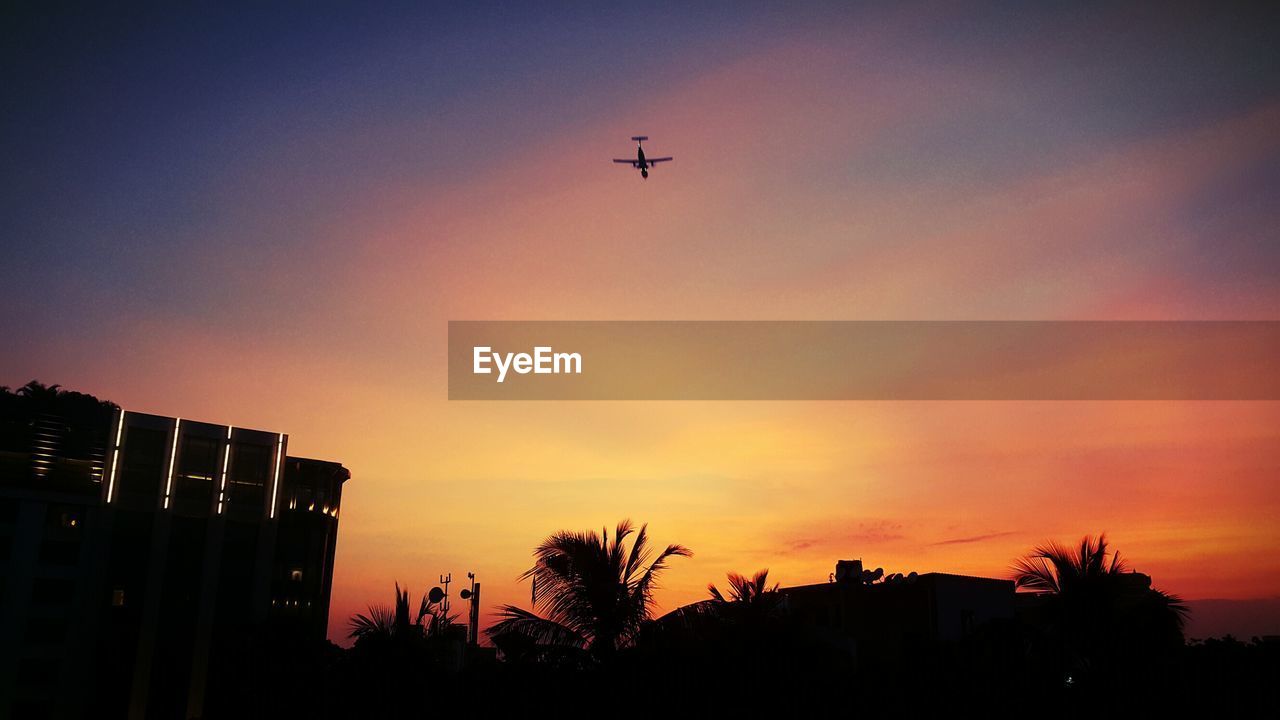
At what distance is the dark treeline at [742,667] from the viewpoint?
47.9 ft

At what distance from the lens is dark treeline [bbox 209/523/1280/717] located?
1459cm

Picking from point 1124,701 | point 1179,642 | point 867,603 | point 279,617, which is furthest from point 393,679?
point 867,603

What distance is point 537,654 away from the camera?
56.5ft

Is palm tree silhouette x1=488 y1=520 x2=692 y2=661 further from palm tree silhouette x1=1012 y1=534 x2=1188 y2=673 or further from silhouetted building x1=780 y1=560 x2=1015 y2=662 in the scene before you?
silhouetted building x1=780 y1=560 x2=1015 y2=662

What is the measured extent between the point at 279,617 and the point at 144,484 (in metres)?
31.3

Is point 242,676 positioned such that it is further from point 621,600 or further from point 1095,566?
point 1095,566

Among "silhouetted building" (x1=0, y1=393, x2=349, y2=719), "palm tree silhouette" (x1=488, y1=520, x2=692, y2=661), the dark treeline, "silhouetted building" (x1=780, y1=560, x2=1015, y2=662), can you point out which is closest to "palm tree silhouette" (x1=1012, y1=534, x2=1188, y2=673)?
the dark treeline

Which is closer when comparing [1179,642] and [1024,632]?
[1179,642]

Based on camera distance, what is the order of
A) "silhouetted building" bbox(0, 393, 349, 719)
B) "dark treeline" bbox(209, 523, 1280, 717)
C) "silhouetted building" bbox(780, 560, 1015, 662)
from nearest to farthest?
"dark treeline" bbox(209, 523, 1280, 717) < "silhouetted building" bbox(780, 560, 1015, 662) < "silhouetted building" bbox(0, 393, 349, 719)

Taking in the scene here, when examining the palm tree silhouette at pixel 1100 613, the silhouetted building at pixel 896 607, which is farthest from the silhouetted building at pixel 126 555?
the palm tree silhouette at pixel 1100 613

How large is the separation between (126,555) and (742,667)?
2028 inches

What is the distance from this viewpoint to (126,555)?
54406 millimetres

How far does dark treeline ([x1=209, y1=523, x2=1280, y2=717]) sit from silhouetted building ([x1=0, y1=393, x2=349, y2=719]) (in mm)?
36734

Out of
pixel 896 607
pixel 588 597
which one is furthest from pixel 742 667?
pixel 896 607
